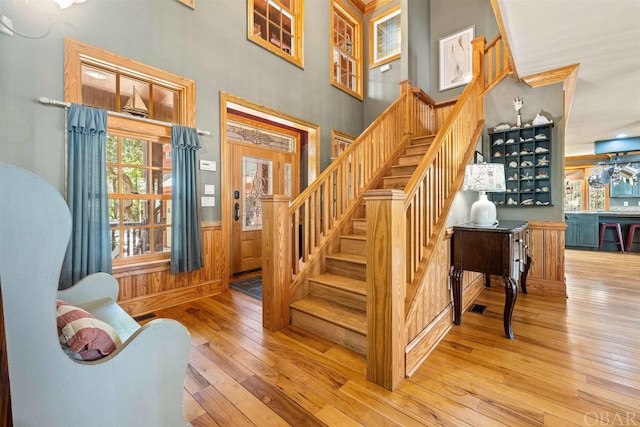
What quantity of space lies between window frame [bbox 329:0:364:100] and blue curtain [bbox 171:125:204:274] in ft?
9.59

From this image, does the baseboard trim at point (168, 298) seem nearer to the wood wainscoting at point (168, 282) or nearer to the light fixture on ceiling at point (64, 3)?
the wood wainscoting at point (168, 282)

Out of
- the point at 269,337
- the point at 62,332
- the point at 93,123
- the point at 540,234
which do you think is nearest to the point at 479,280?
the point at 540,234

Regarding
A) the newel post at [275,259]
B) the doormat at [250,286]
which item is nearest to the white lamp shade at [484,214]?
the newel post at [275,259]

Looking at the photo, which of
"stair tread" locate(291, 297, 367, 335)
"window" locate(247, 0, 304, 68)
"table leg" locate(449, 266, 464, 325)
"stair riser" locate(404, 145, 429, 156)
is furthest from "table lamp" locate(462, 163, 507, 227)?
"window" locate(247, 0, 304, 68)

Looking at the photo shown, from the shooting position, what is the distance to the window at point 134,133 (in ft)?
8.29

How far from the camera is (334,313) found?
7.31 ft

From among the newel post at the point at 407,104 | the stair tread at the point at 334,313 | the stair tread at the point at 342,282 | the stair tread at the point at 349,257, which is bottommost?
the stair tread at the point at 334,313

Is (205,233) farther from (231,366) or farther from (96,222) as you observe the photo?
(231,366)

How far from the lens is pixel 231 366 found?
1819mm

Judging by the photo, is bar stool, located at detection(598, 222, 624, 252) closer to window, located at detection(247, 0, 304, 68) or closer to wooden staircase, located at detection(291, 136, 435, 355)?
wooden staircase, located at detection(291, 136, 435, 355)

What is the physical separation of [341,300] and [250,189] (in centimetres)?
268

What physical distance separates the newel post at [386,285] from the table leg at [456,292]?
1021 mm

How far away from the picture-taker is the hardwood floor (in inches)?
54.9

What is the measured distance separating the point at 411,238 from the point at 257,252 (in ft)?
10.00
